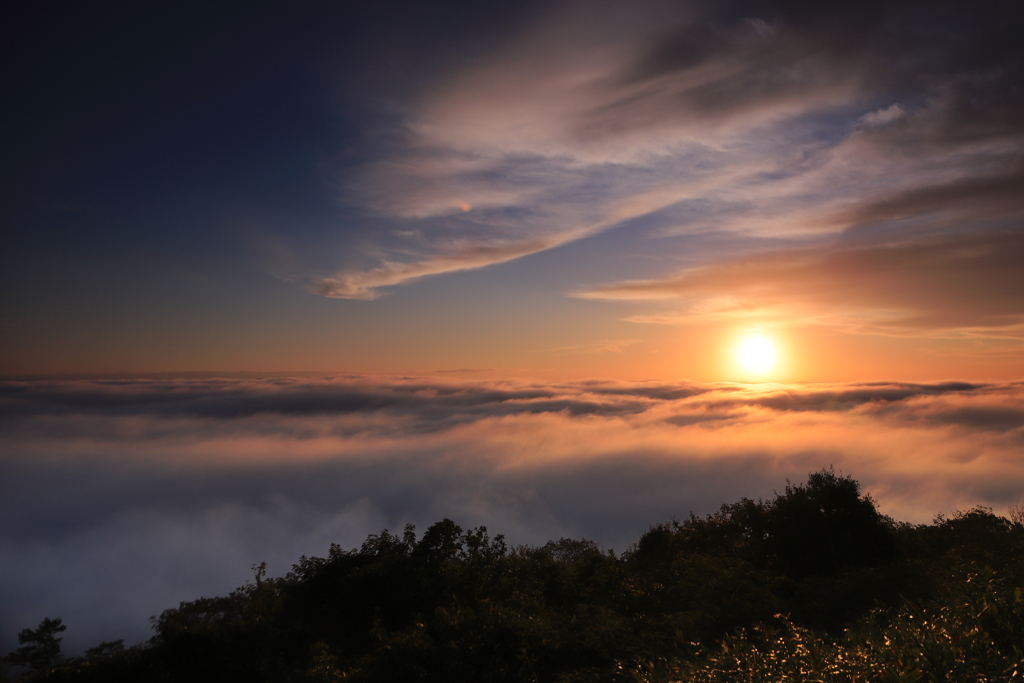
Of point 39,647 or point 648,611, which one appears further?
point 39,647

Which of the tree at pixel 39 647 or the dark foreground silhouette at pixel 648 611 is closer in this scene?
the dark foreground silhouette at pixel 648 611

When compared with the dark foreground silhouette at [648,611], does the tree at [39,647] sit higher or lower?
lower

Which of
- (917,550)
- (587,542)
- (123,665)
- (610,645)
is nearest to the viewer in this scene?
(610,645)

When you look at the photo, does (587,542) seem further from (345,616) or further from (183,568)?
(183,568)

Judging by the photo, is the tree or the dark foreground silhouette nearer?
the dark foreground silhouette

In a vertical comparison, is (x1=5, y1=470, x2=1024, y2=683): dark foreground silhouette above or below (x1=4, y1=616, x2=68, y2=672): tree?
above

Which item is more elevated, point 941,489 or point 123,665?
point 123,665

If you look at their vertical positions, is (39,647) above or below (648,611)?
below

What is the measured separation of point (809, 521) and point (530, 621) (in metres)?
20.3

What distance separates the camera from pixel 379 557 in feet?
96.1

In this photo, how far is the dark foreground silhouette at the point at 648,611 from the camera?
29.5ft

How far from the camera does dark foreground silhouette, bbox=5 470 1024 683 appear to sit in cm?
899

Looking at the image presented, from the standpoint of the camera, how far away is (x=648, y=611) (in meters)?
22.4

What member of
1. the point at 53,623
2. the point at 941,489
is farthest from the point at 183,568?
the point at 941,489
